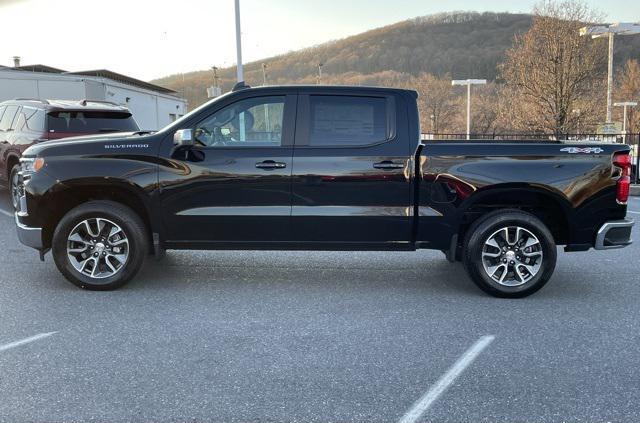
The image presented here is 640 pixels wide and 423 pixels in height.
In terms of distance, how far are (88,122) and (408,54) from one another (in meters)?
96.5

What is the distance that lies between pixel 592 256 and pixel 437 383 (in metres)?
4.45

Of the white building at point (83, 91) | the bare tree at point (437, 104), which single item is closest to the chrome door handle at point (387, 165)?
the white building at point (83, 91)

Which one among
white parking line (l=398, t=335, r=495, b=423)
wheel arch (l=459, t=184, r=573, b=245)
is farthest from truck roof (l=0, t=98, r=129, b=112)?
white parking line (l=398, t=335, r=495, b=423)

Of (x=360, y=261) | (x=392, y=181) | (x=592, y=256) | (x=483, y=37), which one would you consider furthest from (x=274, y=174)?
(x=483, y=37)

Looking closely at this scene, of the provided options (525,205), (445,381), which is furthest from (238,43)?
(445,381)

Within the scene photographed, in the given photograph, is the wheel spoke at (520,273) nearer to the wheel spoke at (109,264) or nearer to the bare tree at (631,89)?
the wheel spoke at (109,264)

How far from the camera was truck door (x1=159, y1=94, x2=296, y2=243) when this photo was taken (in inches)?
206

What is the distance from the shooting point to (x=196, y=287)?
5.59 m

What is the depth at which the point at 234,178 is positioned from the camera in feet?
17.2

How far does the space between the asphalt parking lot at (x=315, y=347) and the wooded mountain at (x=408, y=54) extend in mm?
62308

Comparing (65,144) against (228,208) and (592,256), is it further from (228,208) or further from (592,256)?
(592,256)

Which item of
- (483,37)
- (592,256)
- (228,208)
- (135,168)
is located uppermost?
(483,37)

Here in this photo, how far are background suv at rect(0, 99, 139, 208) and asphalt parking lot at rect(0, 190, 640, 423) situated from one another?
380 cm

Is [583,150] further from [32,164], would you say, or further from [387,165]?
[32,164]
